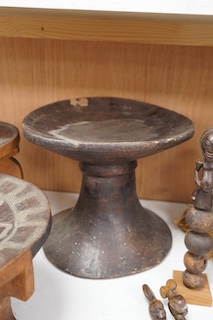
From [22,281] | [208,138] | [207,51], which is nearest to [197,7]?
[208,138]

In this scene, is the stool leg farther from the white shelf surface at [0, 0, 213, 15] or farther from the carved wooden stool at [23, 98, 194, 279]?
the white shelf surface at [0, 0, 213, 15]

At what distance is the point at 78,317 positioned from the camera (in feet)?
2.49

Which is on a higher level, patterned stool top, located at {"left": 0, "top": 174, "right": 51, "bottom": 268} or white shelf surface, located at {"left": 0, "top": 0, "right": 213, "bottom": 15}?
white shelf surface, located at {"left": 0, "top": 0, "right": 213, "bottom": 15}

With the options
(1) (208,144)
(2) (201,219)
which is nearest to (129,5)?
(1) (208,144)

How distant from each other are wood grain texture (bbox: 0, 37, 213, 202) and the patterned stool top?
1.50 ft

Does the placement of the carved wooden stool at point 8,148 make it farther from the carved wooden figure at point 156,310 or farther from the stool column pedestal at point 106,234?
the carved wooden figure at point 156,310

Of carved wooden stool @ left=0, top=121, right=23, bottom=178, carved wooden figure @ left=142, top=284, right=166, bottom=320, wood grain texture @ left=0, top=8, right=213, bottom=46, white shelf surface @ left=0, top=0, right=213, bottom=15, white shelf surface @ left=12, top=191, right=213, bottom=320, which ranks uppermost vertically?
white shelf surface @ left=0, top=0, right=213, bottom=15

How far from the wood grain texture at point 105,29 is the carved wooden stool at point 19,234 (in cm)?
45

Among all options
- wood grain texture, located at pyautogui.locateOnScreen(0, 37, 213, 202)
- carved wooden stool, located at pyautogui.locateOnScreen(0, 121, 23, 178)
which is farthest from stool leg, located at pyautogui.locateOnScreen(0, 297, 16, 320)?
wood grain texture, located at pyautogui.locateOnScreen(0, 37, 213, 202)

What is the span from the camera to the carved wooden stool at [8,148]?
93 centimetres

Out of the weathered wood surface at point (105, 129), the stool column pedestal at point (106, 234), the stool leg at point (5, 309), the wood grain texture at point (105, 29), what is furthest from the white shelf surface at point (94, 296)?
the wood grain texture at point (105, 29)

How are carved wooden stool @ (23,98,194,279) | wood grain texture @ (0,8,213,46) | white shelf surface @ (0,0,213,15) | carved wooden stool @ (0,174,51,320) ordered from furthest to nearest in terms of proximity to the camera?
wood grain texture @ (0,8,213,46), carved wooden stool @ (23,98,194,279), white shelf surface @ (0,0,213,15), carved wooden stool @ (0,174,51,320)

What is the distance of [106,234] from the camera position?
2.95ft

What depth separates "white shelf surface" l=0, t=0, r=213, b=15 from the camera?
68cm
